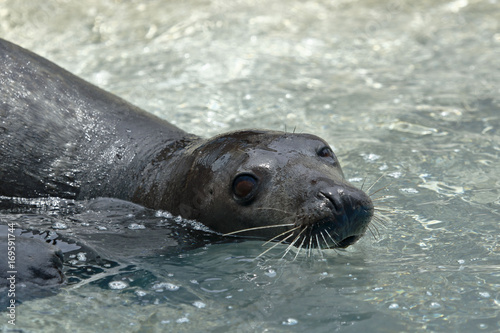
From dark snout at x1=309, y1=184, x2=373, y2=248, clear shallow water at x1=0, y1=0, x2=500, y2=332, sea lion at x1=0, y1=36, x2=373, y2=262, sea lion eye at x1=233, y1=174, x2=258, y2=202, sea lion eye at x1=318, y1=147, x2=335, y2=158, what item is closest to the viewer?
clear shallow water at x1=0, y1=0, x2=500, y2=332

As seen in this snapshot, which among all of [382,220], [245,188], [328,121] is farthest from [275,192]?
[328,121]

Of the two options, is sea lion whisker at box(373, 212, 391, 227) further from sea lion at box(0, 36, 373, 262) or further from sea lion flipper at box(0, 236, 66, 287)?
sea lion flipper at box(0, 236, 66, 287)

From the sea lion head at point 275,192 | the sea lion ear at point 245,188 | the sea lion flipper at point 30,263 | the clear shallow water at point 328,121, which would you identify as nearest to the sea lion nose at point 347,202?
the sea lion head at point 275,192

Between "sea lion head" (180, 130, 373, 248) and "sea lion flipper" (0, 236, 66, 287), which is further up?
"sea lion head" (180, 130, 373, 248)

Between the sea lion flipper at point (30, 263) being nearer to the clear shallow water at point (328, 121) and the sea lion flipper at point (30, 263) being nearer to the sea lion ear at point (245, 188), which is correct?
the clear shallow water at point (328, 121)

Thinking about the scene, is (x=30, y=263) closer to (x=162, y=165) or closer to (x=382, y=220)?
(x=162, y=165)

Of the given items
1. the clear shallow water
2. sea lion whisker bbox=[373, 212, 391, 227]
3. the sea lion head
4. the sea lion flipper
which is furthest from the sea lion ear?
the sea lion flipper

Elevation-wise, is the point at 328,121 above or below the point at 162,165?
above

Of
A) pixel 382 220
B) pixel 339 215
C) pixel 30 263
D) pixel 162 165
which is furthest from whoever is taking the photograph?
pixel 162 165

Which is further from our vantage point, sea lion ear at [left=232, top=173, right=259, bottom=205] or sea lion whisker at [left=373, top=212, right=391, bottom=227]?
sea lion whisker at [left=373, top=212, right=391, bottom=227]

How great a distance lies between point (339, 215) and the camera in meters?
4.46

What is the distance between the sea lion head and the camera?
4520 mm

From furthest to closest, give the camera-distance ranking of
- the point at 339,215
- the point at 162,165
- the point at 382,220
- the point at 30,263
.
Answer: the point at 162,165 < the point at 382,220 < the point at 339,215 < the point at 30,263

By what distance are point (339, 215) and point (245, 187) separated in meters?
0.72
